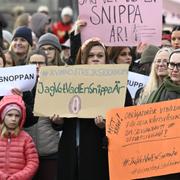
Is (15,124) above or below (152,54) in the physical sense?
below

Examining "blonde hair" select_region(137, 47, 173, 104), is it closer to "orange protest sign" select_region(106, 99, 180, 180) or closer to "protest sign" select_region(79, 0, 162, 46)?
"orange protest sign" select_region(106, 99, 180, 180)

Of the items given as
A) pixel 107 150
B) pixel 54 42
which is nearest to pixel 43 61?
pixel 54 42

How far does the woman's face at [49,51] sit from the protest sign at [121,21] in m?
0.91

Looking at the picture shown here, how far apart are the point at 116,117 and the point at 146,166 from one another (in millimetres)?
467

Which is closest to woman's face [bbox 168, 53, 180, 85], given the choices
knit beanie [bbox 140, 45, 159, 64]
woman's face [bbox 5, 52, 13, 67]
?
knit beanie [bbox 140, 45, 159, 64]

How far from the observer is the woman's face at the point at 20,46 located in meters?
10.4

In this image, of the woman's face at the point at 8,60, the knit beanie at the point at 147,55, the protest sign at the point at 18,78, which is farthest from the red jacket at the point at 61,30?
the protest sign at the point at 18,78

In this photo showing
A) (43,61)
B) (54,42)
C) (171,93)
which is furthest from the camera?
(54,42)

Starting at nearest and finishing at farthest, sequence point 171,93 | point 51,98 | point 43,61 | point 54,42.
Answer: point 171,93, point 51,98, point 43,61, point 54,42

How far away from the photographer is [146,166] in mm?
7754

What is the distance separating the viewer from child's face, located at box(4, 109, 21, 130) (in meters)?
8.41

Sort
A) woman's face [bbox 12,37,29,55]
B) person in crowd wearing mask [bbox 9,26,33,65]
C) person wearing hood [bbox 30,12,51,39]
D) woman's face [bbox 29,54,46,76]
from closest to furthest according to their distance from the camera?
woman's face [bbox 29,54,46,76] → person in crowd wearing mask [bbox 9,26,33,65] → woman's face [bbox 12,37,29,55] → person wearing hood [bbox 30,12,51,39]

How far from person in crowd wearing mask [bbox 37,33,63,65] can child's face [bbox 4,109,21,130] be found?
1750 mm

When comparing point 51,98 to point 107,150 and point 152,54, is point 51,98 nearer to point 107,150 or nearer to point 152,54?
point 107,150
